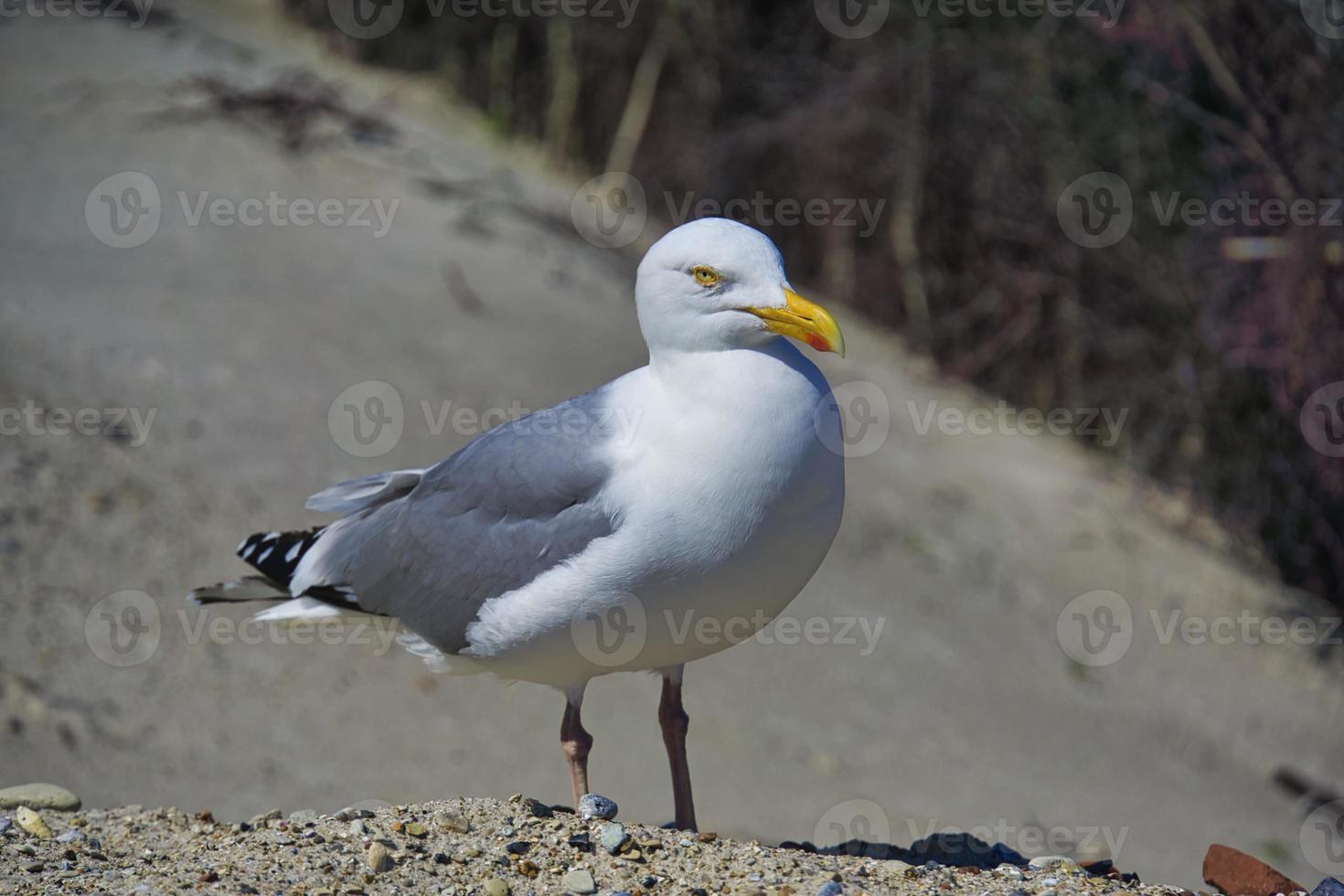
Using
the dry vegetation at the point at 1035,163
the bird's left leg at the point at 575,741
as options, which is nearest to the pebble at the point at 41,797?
the bird's left leg at the point at 575,741

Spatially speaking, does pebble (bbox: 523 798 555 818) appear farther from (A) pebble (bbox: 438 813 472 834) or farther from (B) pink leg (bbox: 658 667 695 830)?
(B) pink leg (bbox: 658 667 695 830)

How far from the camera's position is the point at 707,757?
6941 millimetres

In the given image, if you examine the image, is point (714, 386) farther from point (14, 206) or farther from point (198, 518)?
point (14, 206)

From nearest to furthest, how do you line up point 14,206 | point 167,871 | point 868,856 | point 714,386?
point 167,871 < point 714,386 < point 868,856 < point 14,206

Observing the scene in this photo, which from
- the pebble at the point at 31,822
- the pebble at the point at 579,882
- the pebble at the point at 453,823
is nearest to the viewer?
the pebble at the point at 579,882

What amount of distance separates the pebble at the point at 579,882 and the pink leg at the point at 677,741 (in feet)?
2.93

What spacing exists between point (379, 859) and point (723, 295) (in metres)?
1.84

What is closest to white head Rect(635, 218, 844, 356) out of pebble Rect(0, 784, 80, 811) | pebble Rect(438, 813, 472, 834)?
pebble Rect(438, 813, 472, 834)

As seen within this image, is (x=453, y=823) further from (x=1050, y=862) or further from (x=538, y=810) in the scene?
(x=1050, y=862)

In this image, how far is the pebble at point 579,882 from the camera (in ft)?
12.1

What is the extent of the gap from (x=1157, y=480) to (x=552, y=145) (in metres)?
6.46

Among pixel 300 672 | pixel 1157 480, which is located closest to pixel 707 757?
pixel 300 672

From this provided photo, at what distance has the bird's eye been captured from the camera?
13.7 feet

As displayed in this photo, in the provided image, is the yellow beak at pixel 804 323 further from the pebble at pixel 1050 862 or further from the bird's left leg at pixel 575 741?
the pebble at pixel 1050 862
